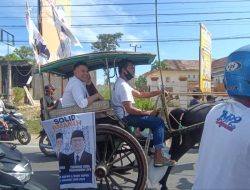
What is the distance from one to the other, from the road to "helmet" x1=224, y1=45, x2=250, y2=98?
4.72 metres

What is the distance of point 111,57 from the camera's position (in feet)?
20.2

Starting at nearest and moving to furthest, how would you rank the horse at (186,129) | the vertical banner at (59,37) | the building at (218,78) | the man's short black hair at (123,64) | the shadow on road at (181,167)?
the man's short black hair at (123,64) < the horse at (186,129) < the shadow on road at (181,167) < the vertical banner at (59,37) < the building at (218,78)

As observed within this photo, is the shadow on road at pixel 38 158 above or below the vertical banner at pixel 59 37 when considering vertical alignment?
below

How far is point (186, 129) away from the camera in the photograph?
645cm

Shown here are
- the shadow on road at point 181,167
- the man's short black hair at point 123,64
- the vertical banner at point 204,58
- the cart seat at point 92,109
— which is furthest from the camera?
the vertical banner at point 204,58

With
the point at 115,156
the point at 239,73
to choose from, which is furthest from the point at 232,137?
the point at 115,156

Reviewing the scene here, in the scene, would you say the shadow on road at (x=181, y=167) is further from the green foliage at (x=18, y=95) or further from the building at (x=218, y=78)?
the green foliage at (x=18, y=95)

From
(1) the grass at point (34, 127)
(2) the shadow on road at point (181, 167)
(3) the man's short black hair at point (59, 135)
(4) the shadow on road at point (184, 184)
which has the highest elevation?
(3) the man's short black hair at point (59, 135)

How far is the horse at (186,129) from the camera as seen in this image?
647 cm

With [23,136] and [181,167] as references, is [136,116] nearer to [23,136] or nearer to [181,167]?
[181,167]

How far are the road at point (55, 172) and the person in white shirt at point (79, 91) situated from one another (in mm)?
1465

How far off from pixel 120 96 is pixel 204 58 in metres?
8.50

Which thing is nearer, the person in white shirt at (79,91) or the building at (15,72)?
the person in white shirt at (79,91)

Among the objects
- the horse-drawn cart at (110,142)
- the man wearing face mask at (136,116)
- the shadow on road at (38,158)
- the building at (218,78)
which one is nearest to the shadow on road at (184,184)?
the man wearing face mask at (136,116)
